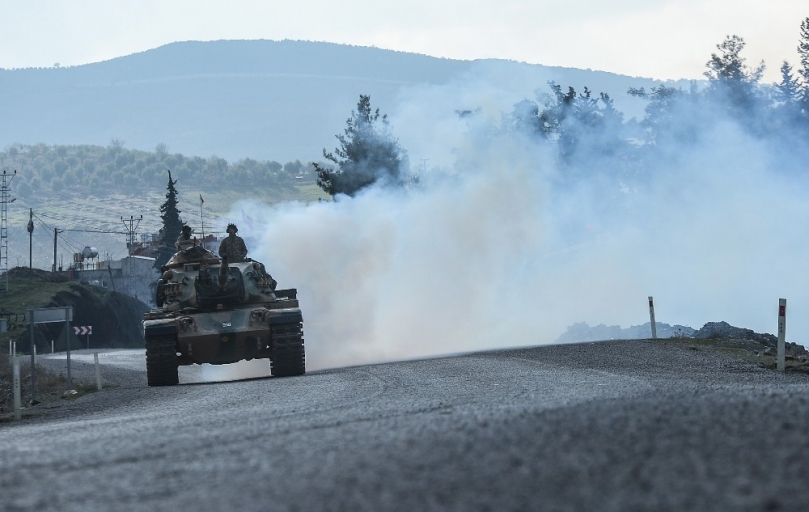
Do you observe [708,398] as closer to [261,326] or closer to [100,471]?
[100,471]

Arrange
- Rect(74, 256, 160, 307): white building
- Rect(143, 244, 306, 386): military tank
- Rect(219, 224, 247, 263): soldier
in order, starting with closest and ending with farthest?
Rect(143, 244, 306, 386): military tank < Rect(219, 224, 247, 263): soldier < Rect(74, 256, 160, 307): white building

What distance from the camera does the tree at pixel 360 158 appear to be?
2419 inches

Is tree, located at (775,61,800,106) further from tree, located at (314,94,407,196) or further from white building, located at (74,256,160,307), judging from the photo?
white building, located at (74,256,160,307)

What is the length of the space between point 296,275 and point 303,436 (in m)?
27.0

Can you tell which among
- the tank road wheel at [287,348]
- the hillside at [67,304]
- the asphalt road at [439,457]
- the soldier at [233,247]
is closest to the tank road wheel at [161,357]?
the tank road wheel at [287,348]

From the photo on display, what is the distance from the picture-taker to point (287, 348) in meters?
25.0

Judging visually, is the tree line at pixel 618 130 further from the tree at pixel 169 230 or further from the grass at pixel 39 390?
the tree at pixel 169 230

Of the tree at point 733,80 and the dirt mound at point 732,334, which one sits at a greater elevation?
the tree at point 733,80

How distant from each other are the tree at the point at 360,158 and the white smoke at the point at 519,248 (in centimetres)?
343

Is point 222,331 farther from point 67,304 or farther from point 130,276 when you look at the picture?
point 130,276

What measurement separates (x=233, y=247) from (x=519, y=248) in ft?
50.6

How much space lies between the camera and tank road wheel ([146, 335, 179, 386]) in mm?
24703

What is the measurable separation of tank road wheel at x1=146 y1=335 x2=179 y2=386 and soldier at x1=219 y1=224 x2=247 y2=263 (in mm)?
3993

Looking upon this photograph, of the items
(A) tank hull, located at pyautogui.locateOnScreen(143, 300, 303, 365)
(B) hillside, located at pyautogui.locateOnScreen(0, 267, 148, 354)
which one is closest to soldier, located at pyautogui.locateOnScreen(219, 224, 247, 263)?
(A) tank hull, located at pyautogui.locateOnScreen(143, 300, 303, 365)
